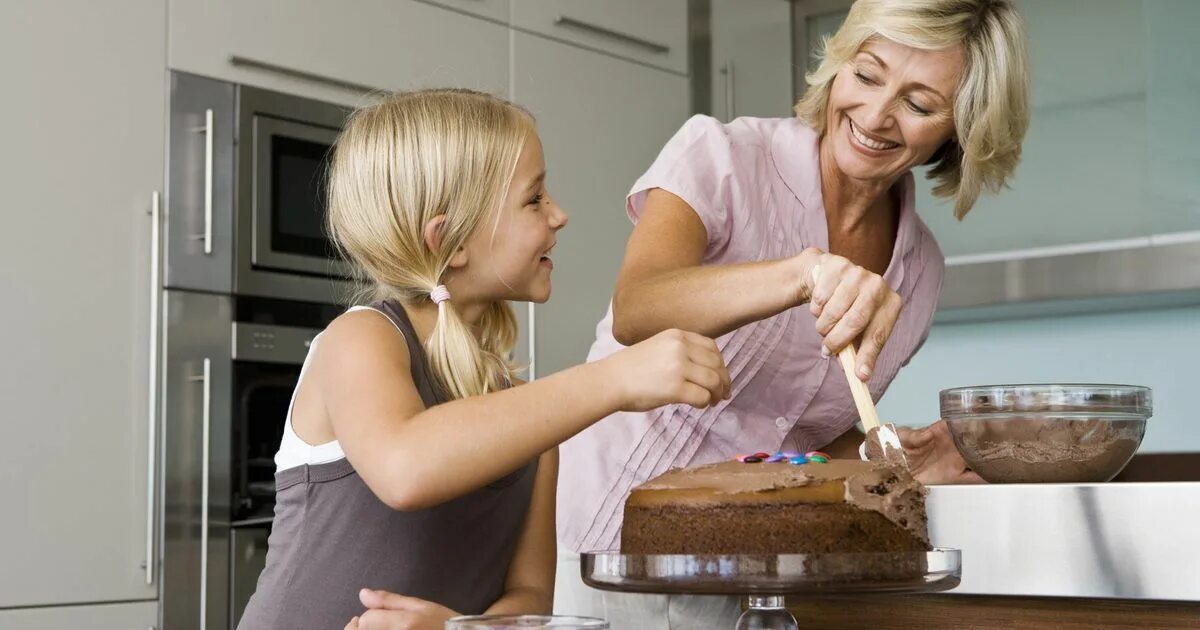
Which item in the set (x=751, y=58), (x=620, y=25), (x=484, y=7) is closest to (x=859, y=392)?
(x=484, y=7)

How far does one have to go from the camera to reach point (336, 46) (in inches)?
101

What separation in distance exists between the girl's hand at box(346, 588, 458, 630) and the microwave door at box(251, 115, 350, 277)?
155cm

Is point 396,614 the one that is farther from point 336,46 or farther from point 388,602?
point 336,46

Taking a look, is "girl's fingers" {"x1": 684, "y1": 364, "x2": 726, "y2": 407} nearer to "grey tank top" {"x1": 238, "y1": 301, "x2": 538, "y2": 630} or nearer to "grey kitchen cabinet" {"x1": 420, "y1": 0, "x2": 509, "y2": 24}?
"grey tank top" {"x1": 238, "y1": 301, "x2": 538, "y2": 630}

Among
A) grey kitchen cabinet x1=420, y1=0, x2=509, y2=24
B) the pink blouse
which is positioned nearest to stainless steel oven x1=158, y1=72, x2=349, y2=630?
grey kitchen cabinet x1=420, y1=0, x2=509, y2=24

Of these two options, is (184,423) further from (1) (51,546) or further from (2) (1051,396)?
(2) (1051,396)

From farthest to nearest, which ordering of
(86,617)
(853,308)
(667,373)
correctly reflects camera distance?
1. (86,617)
2. (853,308)
3. (667,373)

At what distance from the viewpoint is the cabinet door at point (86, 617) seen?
2.06 metres

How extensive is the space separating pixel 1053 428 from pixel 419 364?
576 mm

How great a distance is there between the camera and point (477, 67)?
2807 millimetres

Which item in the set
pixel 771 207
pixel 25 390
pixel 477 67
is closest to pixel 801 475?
pixel 771 207

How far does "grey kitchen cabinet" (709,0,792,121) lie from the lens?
11.0ft

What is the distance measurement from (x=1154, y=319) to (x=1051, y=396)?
2136mm

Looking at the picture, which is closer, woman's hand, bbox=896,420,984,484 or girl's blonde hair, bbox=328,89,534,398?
girl's blonde hair, bbox=328,89,534,398
